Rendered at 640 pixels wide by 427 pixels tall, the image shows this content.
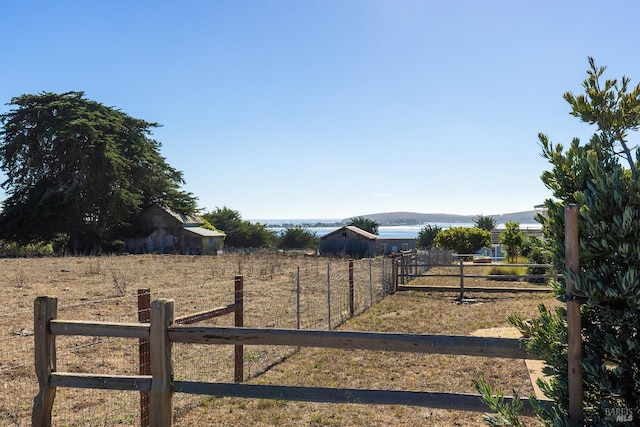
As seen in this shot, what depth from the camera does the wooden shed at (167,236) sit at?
4453cm

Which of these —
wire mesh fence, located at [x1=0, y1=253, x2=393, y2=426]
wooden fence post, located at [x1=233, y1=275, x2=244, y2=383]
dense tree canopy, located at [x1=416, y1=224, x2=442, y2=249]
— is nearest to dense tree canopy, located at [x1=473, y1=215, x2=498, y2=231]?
dense tree canopy, located at [x1=416, y1=224, x2=442, y2=249]

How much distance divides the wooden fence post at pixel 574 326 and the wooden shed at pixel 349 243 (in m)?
44.3

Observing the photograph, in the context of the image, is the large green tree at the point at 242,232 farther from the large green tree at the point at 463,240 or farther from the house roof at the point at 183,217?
the large green tree at the point at 463,240

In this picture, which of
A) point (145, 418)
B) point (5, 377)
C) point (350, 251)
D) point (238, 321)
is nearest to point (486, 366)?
point (238, 321)

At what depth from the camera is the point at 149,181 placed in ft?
156

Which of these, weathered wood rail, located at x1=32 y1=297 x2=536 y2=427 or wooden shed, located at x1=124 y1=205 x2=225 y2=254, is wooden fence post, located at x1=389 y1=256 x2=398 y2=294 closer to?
weathered wood rail, located at x1=32 y1=297 x2=536 y2=427

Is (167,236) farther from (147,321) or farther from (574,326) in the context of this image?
(574,326)

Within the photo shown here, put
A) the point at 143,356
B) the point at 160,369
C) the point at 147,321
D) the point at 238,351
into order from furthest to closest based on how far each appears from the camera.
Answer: the point at 238,351
the point at 147,321
the point at 143,356
the point at 160,369

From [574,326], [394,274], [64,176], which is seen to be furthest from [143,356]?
[64,176]

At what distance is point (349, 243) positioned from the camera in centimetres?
4862

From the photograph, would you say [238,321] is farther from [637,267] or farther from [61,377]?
[637,267]

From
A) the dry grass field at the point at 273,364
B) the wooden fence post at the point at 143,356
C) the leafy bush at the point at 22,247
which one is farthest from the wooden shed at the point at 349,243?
the wooden fence post at the point at 143,356

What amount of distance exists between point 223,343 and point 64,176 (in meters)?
43.0

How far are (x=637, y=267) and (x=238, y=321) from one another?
583 centimetres
